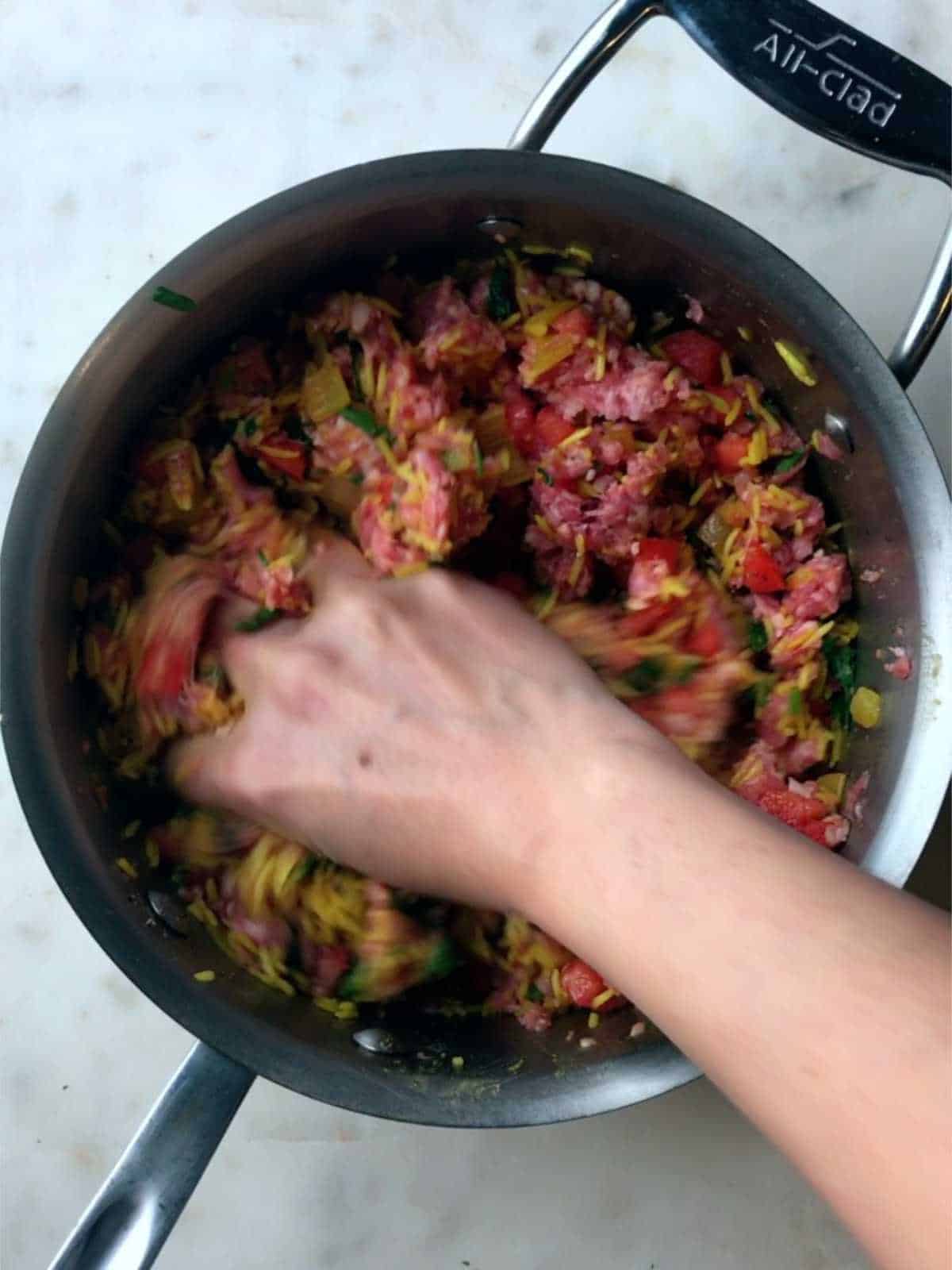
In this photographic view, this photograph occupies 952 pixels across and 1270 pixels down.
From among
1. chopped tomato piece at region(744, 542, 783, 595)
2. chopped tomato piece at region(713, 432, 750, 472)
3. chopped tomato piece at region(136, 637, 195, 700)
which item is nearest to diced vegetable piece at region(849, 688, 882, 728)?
chopped tomato piece at region(744, 542, 783, 595)

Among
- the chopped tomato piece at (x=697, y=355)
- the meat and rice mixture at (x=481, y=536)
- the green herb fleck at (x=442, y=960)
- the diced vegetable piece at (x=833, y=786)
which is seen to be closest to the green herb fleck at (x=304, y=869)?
the meat and rice mixture at (x=481, y=536)

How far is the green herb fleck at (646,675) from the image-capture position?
41.2 inches

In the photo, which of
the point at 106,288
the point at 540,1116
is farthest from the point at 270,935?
the point at 106,288

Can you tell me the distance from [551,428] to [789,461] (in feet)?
0.72

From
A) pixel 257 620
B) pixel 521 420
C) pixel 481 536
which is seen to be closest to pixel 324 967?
pixel 257 620

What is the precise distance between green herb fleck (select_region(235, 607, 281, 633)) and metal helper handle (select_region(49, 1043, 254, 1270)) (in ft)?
1.15

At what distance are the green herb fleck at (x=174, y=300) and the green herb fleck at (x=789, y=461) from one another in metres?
0.53

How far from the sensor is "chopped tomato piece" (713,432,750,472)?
1055 mm

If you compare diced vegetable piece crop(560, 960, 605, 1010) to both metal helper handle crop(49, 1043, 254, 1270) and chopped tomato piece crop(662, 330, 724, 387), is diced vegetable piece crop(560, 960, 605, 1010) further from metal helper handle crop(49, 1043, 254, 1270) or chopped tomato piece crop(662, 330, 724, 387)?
chopped tomato piece crop(662, 330, 724, 387)

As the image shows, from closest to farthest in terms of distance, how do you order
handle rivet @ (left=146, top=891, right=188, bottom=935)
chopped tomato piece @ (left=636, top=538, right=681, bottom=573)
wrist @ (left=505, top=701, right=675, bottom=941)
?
wrist @ (left=505, top=701, right=675, bottom=941) < handle rivet @ (left=146, top=891, right=188, bottom=935) < chopped tomato piece @ (left=636, top=538, right=681, bottom=573)

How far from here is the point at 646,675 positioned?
1.05 metres

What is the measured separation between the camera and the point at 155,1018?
113 centimetres

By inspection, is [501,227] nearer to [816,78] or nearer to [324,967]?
[816,78]

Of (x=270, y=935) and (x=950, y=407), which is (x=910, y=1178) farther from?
(x=950, y=407)
